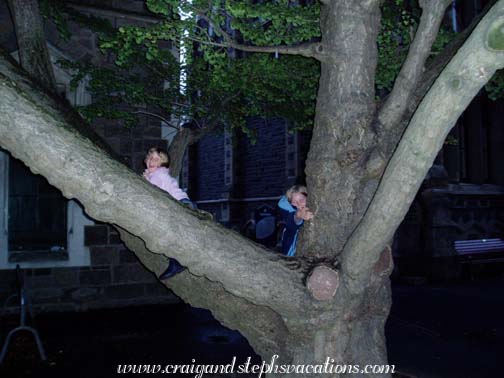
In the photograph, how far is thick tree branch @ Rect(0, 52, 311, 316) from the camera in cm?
252

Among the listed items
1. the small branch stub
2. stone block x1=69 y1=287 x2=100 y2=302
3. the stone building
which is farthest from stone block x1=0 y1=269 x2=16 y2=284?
the small branch stub

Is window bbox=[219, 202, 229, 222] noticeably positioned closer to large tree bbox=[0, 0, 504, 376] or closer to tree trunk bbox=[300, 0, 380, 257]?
large tree bbox=[0, 0, 504, 376]

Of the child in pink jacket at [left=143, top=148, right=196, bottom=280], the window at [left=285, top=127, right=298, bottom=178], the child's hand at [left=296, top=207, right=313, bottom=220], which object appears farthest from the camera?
the window at [left=285, top=127, right=298, bottom=178]

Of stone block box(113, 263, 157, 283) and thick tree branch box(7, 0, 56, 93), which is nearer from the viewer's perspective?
thick tree branch box(7, 0, 56, 93)

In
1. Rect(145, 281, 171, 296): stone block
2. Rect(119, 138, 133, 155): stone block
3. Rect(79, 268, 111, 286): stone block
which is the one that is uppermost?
Rect(119, 138, 133, 155): stone block

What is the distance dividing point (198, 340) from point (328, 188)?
3.79m

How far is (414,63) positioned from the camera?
3.22 m

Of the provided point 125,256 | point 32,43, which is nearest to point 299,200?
point 32,43

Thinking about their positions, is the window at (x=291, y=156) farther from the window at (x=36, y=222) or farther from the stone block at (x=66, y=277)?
the stone block at (x=66, y=277)

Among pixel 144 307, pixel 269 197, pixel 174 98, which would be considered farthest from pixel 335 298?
pixel 269 197

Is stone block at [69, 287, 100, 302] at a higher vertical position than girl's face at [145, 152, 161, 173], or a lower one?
lower

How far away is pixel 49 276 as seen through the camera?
7.98m

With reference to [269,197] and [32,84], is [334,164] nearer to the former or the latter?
[32,84]

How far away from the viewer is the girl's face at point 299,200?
12.8 ft
